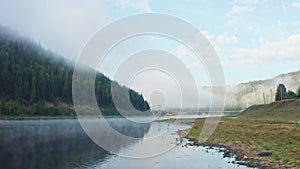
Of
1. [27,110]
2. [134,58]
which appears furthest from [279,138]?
[27,110]

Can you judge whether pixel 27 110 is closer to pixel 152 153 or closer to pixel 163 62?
pixel 163 62

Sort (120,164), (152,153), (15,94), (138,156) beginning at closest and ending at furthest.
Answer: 1. (120,164)
2. (138,156)
3. (152,153)
4. (15,94)

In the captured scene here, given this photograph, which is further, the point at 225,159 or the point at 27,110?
the point at 27,110

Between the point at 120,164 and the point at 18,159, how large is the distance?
42.7ft

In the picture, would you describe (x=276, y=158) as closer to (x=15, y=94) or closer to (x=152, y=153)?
(x=152, y=153)

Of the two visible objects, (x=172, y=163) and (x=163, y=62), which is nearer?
(x=172, y=163)

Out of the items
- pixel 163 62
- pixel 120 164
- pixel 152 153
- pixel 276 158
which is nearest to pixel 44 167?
pixel 120 164

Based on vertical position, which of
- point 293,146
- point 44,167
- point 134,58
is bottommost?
point 44,167

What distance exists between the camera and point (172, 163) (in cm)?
3700

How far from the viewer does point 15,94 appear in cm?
18062

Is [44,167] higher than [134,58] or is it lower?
lower

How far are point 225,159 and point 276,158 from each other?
657cm

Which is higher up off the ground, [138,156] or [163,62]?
[163,62]

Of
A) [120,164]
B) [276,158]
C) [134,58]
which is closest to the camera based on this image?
[276,158]
